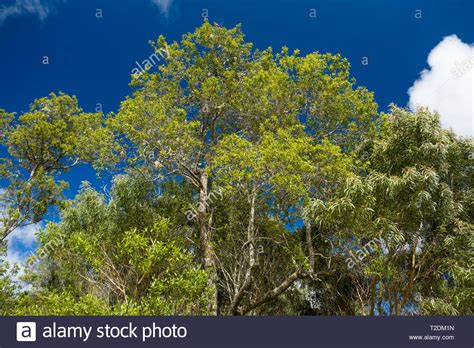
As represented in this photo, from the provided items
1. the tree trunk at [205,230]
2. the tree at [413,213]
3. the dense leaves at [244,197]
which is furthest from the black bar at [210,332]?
the tree trunk at [205,230]

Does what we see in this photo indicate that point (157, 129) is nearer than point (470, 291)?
No

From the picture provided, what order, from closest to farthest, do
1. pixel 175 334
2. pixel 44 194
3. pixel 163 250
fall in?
pixel 175 334, pixel 163 250, pixel 44 194

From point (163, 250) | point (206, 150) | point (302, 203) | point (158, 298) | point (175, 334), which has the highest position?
point (206, 150)

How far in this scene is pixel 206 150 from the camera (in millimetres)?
19328

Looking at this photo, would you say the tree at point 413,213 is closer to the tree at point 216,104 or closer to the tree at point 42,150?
the tree at point 216,104

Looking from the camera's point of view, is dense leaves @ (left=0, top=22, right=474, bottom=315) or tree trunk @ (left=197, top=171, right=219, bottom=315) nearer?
dense leaves @ (left=0, top=22, right=474, bottom=315)

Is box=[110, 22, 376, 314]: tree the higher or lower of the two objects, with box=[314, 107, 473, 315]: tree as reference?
higher

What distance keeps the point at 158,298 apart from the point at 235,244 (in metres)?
7.79

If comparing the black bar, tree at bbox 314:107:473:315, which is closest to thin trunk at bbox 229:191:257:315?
tree at bbox 314:107:473:315

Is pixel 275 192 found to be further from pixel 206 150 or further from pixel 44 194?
pixel 44 194

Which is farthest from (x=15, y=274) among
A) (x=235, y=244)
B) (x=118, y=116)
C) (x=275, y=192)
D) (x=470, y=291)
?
(x=470, y=291)

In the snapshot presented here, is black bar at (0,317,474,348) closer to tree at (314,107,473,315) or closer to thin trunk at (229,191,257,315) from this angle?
tree at (314,107,473,315)

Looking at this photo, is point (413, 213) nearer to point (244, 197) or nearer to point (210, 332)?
point (244, 197)

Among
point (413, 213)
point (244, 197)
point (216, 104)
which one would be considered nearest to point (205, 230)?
point (244, 197)
